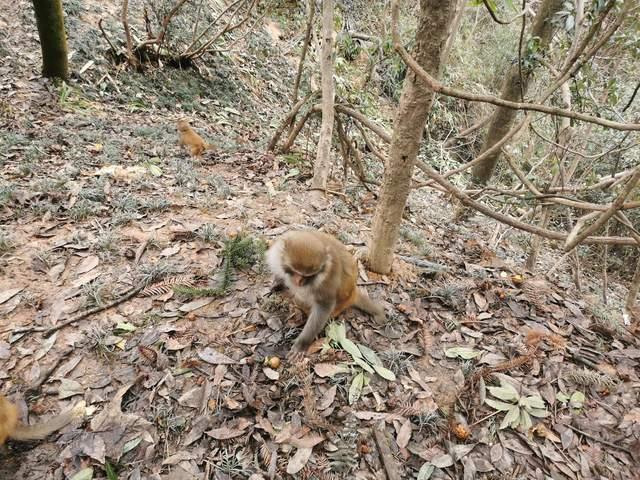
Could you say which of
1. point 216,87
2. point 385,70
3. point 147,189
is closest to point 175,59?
point 216,87

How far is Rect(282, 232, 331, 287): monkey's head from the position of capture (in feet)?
7.98

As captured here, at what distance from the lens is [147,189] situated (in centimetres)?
467

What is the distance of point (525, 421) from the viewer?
2625 mm

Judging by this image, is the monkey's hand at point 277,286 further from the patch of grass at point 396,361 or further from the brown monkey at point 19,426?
the brown monkey at point 19,426

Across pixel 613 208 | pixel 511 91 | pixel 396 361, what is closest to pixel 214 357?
pixel 396 361

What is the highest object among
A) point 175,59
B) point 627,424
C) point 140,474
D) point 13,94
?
point 175,59

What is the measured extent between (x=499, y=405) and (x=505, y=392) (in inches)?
4.8

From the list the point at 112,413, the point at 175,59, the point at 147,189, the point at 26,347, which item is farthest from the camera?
the point at 175,59

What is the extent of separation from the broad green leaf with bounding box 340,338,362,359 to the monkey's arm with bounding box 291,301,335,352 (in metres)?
0.25

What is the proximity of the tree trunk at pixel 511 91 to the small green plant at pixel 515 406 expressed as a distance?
386 centimetres

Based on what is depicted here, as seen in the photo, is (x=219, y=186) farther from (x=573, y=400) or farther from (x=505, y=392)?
(x=573, y=400)

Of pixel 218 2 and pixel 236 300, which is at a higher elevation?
pixel 218 2

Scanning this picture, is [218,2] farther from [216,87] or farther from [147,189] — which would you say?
[147,189]

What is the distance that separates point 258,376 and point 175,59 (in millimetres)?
8463
